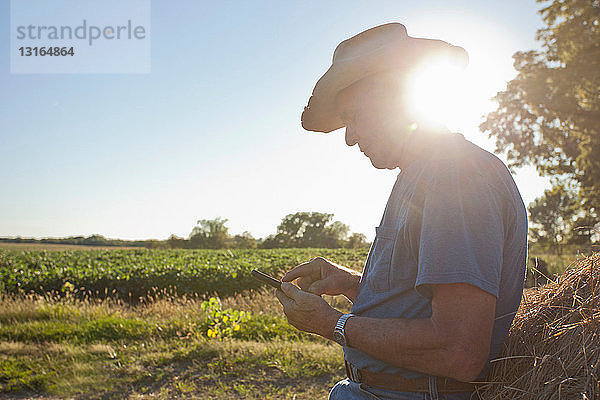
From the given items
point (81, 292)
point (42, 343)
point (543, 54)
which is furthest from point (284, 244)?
point (42, 343)

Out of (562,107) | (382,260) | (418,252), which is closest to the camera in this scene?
(418,252)

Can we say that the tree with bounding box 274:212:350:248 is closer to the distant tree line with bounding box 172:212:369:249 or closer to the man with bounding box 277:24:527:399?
the distant tree line with bounding box 172:212:369:249

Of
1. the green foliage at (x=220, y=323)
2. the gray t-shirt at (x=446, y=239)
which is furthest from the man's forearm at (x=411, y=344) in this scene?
the green foliage at (x=220, y=323)

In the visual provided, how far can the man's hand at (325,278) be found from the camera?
2.21m

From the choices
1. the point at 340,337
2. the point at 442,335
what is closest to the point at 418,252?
the point at 442,335

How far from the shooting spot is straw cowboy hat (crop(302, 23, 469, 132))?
1.84 meters

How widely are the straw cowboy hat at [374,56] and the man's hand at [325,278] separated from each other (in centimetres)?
81

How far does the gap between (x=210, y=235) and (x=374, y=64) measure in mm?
54140

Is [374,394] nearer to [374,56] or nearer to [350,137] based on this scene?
[350,137]

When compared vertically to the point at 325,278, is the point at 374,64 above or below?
above

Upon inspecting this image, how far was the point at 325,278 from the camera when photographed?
2.29m

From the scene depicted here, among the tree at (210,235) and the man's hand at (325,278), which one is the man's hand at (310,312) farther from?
the tree at (210,235)

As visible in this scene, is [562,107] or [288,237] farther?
[288,237]

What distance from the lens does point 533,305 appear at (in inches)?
71.5
